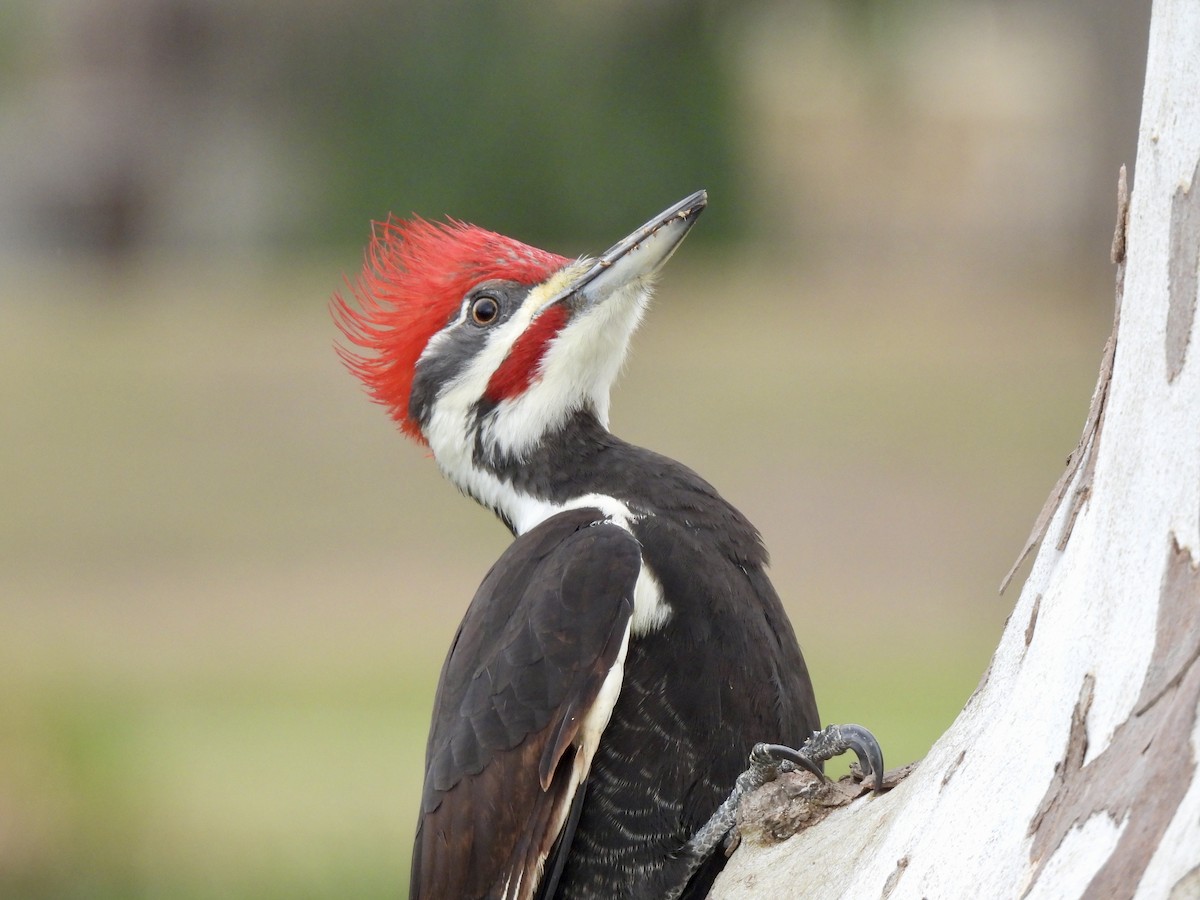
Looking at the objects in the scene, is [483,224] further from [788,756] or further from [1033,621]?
[1033,621]

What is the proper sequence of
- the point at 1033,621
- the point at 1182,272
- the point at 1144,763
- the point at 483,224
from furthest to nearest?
1. the point at 483,224
2. the point at 1033,621
3. the point at 1182,272
4. the point at 1144,763

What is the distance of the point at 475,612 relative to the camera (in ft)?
10.6

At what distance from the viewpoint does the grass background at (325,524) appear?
693 cm

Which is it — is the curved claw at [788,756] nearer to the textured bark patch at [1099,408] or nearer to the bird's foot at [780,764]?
the bird's foot at [780,764]

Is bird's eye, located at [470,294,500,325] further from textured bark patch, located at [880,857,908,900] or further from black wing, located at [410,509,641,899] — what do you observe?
textured bark patch, located at [880,857,908,900]

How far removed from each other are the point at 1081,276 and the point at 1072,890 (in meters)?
17.2

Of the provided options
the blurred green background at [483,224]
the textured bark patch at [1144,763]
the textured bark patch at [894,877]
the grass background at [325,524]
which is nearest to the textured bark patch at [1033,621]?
the textured bark patch at [1144,763]

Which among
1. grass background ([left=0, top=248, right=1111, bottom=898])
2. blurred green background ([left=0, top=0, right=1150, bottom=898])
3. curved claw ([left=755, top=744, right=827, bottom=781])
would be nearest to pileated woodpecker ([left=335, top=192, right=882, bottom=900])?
curved claw ([left=755, top=744, right=827, bottom=781])

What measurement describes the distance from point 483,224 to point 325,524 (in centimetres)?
472

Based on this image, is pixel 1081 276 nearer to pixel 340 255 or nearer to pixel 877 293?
pixel 877 293

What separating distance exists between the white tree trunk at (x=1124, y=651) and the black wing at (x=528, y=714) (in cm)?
81

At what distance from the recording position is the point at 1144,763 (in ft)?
6.23

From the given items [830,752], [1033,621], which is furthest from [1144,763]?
[830,752]

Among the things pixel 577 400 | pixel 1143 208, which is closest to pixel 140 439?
pixel 577 400
